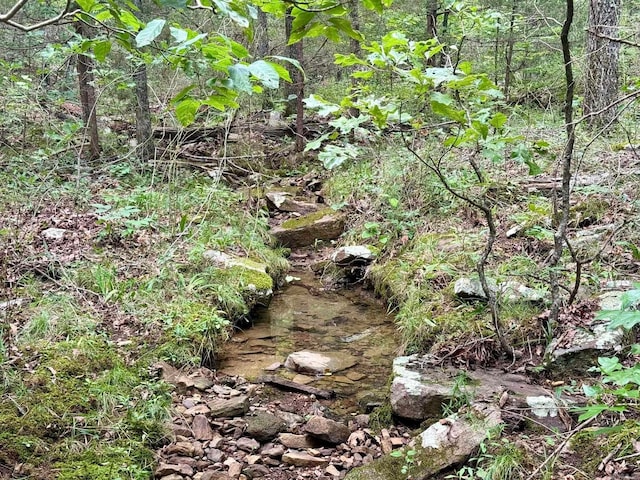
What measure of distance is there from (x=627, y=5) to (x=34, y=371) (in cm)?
1298

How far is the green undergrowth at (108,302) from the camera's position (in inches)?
117

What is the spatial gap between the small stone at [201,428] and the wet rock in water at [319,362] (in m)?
1.15

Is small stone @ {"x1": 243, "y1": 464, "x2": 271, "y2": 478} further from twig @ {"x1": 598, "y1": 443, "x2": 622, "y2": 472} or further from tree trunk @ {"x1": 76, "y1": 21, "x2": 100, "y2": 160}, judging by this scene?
tree trunk @ {"x1": 76, "y1": 21, "x2": 100, "y2": 160}

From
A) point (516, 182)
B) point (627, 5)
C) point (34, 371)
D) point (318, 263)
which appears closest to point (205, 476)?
point (34, 371)

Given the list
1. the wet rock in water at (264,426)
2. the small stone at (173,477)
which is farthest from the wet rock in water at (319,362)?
the small stone at (173,477)

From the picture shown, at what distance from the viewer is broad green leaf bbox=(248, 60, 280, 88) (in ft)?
4.40

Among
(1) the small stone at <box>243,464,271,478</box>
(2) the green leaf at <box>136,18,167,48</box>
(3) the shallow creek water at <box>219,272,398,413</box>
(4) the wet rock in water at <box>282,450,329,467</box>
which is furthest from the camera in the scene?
(3) the shallow creek water at <box>219,272,398,413</box>

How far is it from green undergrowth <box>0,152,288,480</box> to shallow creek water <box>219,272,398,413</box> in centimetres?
29

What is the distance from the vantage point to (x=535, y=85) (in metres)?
9.75

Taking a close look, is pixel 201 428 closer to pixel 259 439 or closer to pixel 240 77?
pixel 259 439

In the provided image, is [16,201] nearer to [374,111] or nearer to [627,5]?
[374,111]

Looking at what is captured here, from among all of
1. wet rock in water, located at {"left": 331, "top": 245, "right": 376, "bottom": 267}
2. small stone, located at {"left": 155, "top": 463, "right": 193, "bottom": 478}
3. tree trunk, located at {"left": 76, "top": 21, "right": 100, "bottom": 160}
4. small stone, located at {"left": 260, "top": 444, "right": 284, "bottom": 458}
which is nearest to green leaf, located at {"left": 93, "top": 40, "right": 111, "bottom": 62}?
small stone, located at {"left": 155, "top": 463, "right": 193, "bottom": 478}

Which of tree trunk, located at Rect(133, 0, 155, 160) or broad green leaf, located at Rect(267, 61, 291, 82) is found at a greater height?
tree trunk, located at Rect(133, 0, 155, 160)

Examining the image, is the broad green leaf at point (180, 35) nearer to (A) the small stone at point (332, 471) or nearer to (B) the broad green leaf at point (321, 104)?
(B) the broad green leaf at point (321, 104)
